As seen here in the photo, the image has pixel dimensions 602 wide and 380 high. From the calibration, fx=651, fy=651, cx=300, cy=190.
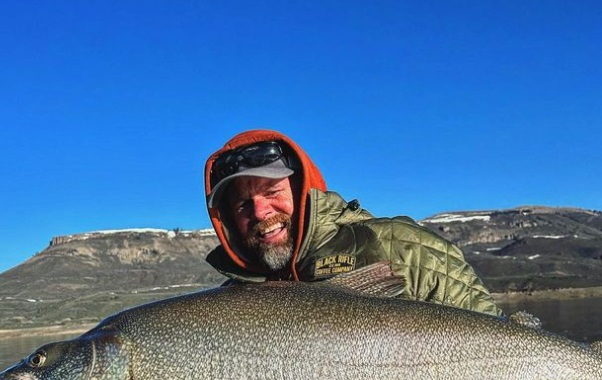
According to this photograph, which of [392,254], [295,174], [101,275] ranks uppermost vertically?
[101,275]

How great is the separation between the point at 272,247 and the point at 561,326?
48475mm

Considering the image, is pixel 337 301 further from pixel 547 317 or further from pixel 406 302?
pixel 547 317

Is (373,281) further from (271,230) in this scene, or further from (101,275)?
(101,275)

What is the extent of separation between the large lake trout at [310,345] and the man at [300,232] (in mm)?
931

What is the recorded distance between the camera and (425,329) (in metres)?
4.15

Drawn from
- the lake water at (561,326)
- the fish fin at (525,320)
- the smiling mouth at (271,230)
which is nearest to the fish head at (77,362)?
the smiling mouth at (271,230)

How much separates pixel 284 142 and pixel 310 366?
278cm

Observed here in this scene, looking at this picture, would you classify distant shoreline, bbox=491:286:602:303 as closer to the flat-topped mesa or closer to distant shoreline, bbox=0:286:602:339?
distant shoreline, bbox=0:286:602:339

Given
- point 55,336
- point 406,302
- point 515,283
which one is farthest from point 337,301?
A: point 515,283

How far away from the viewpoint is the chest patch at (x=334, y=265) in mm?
5156

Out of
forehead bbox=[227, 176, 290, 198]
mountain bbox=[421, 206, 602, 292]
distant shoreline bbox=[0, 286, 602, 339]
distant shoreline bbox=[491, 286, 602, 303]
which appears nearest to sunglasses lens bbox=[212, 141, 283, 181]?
forehead bbox=[227, 176, 290, 198]

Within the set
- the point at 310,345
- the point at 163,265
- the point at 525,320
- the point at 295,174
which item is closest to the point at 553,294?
the point at 163,265

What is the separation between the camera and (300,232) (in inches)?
233

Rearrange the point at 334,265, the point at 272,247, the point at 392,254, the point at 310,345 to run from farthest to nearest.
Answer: the point at 272,247, the point at 392,254, the point at 334,265, the point at 310,345
